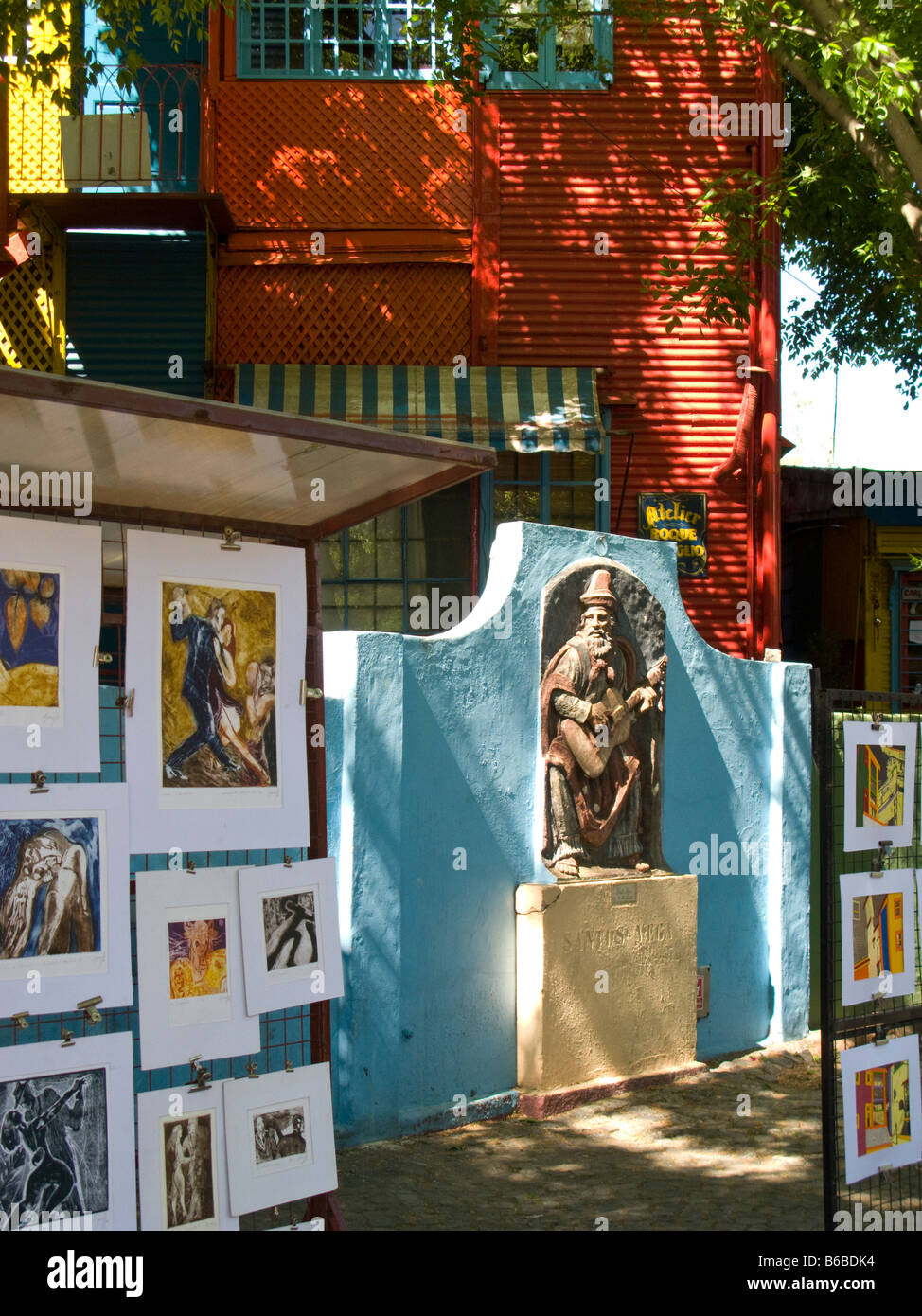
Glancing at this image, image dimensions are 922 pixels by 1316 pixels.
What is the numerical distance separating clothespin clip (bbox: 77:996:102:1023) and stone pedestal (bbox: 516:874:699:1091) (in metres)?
4.13

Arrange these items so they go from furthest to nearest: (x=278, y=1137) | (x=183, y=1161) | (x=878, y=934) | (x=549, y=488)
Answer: (x=549, y=488) → (x=878, y=934) → (x=278, y=1137) → (x=183, y=1161)

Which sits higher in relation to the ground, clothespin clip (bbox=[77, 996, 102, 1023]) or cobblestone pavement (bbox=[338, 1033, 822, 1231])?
clothespin clip (bbox=[77, 996, 102, 1023])

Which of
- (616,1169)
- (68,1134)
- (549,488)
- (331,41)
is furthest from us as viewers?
(331,41)

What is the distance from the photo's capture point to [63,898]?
11.3 ft

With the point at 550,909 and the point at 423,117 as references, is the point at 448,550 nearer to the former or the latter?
the point at 423,117

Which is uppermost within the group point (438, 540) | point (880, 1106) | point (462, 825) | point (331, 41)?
point (331, 41)

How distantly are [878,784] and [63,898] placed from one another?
3.02 m

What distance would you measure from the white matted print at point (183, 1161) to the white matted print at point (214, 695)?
0.67 metres

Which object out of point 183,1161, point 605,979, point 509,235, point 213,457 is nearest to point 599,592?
point 605,979

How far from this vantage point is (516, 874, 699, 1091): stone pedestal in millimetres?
7352

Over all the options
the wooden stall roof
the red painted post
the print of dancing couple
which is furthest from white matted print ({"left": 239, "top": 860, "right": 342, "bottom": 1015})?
the red painted post

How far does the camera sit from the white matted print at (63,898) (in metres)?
3.36

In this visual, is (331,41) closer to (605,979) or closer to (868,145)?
(868,145)

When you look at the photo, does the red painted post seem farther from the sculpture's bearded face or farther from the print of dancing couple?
the print of dancing couple
